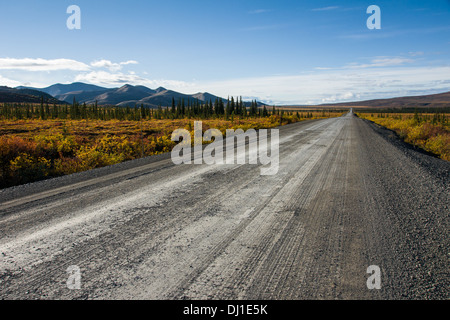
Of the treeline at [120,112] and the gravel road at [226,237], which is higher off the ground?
the treeline at [120,112]

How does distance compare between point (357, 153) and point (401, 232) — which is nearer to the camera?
point (401, 232)

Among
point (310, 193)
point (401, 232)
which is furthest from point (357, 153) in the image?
point (401, 232)

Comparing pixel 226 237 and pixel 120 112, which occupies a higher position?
pixel 120 112

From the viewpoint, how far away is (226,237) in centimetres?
295

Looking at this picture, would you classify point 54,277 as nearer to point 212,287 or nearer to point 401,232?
point 212,287

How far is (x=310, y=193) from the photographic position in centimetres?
460

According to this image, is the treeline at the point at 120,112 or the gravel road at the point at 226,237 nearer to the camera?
the gravel road at the point at 226,237

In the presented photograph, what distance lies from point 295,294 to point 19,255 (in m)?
2.74

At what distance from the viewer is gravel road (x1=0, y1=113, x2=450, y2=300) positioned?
210 centimetres

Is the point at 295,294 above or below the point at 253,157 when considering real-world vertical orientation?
below

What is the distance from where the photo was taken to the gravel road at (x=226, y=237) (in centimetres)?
210

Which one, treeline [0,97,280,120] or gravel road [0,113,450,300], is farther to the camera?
treeline [0,97,280,120]

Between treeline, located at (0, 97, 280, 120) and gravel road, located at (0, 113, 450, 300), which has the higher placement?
treeline, located at (0, 97, 280, 120)
